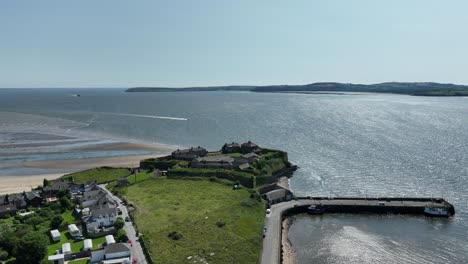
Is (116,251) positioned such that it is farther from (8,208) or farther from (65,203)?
(8,208)

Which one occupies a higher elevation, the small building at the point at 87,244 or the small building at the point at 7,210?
the small building at the point at 87,244

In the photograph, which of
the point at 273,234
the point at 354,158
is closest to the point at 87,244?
the point at 273,234

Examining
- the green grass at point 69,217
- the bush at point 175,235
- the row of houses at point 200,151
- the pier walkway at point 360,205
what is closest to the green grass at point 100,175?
the row of houses at point 200,151

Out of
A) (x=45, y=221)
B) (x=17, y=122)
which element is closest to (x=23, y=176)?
(x=45, y=221)

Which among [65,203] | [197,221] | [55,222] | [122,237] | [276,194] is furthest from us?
[276,194]

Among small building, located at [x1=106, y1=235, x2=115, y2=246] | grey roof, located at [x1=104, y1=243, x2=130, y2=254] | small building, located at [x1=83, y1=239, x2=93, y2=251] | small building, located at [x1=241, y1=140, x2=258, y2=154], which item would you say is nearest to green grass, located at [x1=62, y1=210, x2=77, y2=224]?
small building, located at [x1=83, y1=239, x2=93, y2=251]

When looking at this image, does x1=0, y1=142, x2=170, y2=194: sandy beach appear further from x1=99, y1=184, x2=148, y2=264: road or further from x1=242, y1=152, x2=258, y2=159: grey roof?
x1=99, y1=184, x2=148, y2=264: road

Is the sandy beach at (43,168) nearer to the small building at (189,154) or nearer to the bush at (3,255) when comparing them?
the small building at (189,154)
